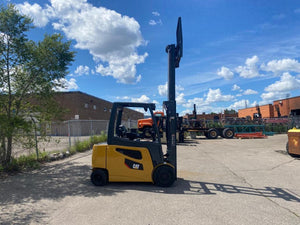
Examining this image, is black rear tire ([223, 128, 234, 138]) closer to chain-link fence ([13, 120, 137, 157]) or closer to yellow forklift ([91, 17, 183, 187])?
chain-link fence ([13, 120, 137, 157])

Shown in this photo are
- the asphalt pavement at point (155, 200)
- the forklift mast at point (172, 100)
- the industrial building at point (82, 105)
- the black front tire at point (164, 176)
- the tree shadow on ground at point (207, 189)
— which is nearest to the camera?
the asphalt pavement at point (155, 200)

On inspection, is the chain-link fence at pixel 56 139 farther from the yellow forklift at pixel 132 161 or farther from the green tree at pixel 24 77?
the yellow forklift at pixel 132 161

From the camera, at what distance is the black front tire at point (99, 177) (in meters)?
5.53

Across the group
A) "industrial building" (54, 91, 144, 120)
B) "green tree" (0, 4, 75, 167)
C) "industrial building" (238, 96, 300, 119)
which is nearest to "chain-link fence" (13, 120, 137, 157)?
"green tree" (0, 4, 75, 167)

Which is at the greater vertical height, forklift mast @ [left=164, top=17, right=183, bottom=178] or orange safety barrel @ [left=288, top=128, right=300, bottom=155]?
forklift mast @ [left=164, top=17, right=183, bottom=178]

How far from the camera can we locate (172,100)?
6.17 metres

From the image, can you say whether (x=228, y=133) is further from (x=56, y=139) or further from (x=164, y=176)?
(x=164, y=176)

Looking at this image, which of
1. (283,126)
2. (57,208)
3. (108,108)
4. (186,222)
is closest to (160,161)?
(186,222)

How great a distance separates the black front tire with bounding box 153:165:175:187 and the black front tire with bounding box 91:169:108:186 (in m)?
1.38

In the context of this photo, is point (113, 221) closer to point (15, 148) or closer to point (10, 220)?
point (10, 220)

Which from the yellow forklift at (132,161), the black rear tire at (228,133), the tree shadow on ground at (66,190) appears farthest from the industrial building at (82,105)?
the yellow forklift at (132,161)

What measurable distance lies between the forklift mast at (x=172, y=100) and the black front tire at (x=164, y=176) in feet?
1.69

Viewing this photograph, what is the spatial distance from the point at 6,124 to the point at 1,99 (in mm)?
1075

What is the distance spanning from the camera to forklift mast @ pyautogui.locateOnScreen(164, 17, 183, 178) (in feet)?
19.5
